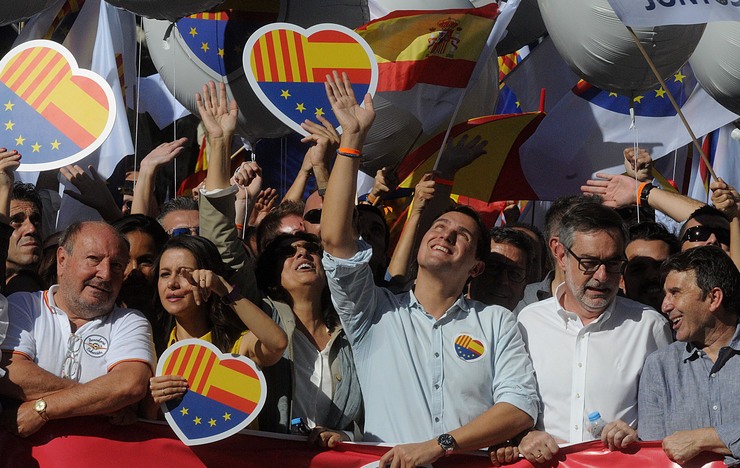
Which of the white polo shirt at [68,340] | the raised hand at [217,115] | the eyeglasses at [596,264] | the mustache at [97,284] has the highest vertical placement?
the raised hand at [217,115]

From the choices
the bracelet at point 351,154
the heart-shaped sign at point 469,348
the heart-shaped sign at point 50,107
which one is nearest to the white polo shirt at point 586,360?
the heart-shaped sign at point 469,348

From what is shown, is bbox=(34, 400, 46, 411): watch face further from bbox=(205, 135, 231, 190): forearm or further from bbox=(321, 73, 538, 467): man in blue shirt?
bbox=(205, 135, 231, 190): forearm

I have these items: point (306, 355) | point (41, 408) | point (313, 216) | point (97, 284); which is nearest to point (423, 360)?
point (306, 355)

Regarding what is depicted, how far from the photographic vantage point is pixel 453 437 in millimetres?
4719

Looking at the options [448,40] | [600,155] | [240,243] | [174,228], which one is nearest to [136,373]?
[240,243]

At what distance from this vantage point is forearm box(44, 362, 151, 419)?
4.64 metres

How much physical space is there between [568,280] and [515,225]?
71.5 inches

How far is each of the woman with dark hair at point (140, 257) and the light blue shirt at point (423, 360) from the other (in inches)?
38.0

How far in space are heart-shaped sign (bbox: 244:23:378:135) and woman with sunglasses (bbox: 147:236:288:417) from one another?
1.10 metres

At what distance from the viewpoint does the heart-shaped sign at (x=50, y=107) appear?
6090mm

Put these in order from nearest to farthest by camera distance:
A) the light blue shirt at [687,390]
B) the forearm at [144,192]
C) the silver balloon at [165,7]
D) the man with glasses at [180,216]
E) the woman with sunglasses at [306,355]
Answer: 1. the light blue shirt at [687,390]
2. the woman with sunglasses at [306,355]
3. the man with glasses at [180,216]
4. the forearm at [144,192]
5. the silver balloon at [165,7]

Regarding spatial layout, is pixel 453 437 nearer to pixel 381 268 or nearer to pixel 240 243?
pixel 240 243

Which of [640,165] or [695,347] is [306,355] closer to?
[695,347]

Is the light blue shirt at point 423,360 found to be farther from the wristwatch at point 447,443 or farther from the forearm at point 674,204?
the forearm at point 674,204
